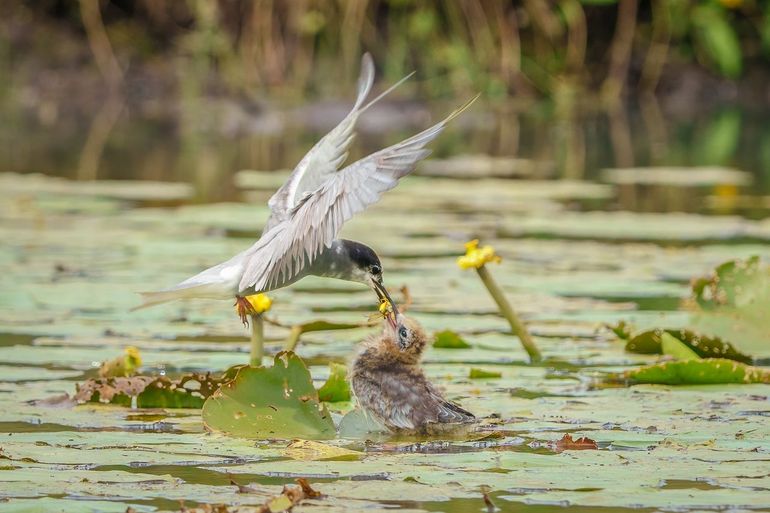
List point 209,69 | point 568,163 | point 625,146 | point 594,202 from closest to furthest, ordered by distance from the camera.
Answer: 1. point 594,202
2. point 568,163
3. point 625,146
4. point 209,69

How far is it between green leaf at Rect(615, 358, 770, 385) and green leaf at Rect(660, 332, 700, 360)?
0.33 m

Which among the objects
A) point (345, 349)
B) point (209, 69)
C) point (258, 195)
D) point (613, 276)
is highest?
point (209, 69)

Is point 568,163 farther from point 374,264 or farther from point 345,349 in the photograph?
point 374,264

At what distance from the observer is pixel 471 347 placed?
245 inches

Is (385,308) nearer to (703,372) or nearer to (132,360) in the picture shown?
(132,360)

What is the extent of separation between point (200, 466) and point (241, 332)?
2389mm

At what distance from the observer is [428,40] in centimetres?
2102

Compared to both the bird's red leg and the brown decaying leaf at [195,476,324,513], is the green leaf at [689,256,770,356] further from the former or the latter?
the brown decaying leaf at [195,476,324,513]

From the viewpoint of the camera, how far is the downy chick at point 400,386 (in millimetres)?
4688

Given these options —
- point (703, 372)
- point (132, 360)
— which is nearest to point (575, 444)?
point (703, 372)

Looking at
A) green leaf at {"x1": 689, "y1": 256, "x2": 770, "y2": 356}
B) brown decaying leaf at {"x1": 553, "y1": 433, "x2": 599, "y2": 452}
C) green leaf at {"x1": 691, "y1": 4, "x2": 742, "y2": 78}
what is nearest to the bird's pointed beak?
brown decaying leaf at {"x1": 553, "y1": 433, "x2": 599, "y2": 452}

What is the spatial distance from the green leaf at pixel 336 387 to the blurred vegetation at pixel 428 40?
14.8 metres

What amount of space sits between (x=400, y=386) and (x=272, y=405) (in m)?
0.40

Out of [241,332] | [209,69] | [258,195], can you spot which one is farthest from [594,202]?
[209,69]
